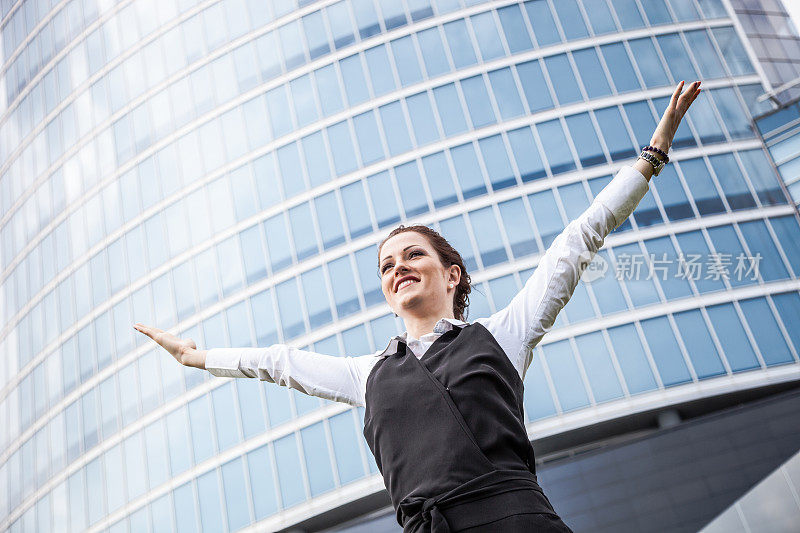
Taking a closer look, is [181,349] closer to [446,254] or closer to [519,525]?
[446,254]

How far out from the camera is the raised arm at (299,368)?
2.54 m

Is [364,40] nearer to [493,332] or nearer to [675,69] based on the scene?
[675,69]

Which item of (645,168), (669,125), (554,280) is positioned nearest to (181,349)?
(554,280)

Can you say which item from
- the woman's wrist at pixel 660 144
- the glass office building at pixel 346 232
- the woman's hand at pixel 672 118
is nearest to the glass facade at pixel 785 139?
the glass office building at pixel 346 232

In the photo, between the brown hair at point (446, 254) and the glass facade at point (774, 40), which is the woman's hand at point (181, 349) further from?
the glass facade at point (774, 40)

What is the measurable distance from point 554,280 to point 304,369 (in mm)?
891

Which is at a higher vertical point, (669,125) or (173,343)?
(669,125)

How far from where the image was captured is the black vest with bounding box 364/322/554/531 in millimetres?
1968

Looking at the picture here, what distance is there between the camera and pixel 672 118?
8.62 ft

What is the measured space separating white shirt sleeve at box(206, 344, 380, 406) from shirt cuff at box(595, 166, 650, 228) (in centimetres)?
91

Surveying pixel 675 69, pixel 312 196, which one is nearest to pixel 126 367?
pixel 312 196

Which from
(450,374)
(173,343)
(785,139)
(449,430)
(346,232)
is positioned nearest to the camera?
(449,430)

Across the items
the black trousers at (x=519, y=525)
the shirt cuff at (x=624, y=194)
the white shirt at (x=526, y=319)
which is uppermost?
the shirt cuff at (x=624, y=194)

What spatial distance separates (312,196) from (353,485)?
9.64 meters
